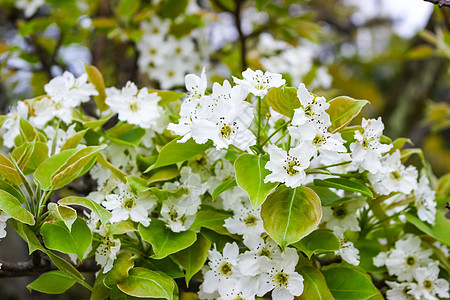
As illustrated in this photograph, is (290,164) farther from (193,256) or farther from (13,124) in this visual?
(13,124)

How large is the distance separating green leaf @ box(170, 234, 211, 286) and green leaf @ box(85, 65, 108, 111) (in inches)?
16.3

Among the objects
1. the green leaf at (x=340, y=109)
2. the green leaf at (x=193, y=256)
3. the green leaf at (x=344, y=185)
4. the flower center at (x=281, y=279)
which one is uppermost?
the green leaf at (x=340, y=109)

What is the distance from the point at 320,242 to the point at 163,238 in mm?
284

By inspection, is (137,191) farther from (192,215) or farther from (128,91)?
(128,91)

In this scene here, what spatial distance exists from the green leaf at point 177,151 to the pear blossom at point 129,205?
6cm

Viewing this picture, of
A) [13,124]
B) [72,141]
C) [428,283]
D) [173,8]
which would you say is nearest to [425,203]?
[428,283]

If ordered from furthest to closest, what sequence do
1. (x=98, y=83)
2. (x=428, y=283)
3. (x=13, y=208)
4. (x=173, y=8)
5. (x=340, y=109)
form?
(x=173, y=8) → (x=98, y=83) → (x=428, y=283) → (x=340, y=109) → (x=13, y=208)

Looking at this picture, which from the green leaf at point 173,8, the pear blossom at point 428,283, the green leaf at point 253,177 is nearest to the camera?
the green leaf at point 253,177

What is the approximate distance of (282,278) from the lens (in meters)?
0.80

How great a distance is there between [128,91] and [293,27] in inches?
45.4

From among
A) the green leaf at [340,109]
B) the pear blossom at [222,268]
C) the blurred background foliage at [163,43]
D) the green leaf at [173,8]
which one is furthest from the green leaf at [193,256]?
the green leaf at [173,8]

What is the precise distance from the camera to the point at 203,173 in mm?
981

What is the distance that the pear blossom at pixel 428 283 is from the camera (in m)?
0.94

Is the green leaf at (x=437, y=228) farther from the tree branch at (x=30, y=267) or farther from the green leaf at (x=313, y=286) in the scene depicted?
the tree branch at (x=30, y=267)
